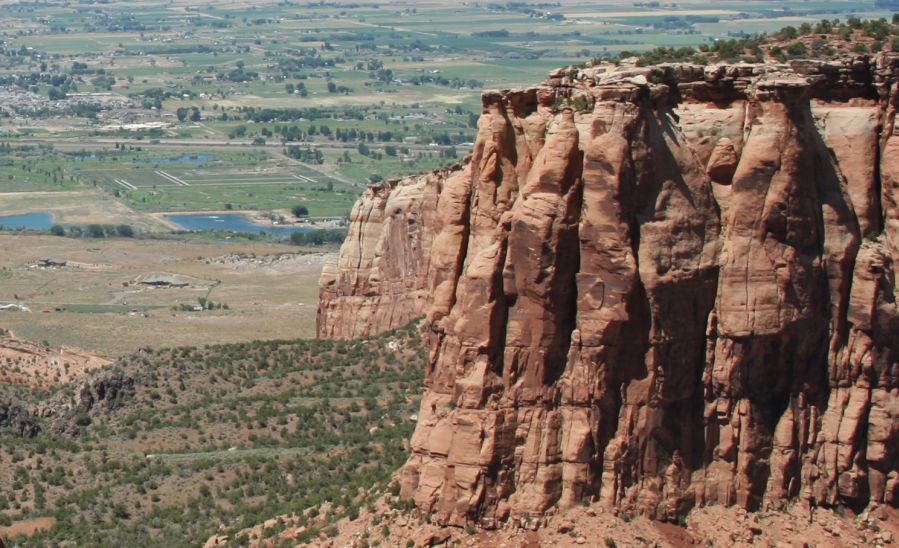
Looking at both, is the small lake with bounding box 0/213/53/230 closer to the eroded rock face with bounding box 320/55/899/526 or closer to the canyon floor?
the canyon floor

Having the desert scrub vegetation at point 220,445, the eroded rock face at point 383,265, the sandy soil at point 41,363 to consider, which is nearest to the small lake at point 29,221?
the sandy soil at point 41,363

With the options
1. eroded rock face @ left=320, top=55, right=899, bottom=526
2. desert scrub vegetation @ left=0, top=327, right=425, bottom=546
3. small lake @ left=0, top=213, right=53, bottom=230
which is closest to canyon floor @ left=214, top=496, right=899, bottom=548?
eroded rock face @ left=320, top=55, right=899, bottom=526

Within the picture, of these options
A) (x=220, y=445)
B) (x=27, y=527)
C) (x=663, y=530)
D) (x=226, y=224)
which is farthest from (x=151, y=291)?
(x=663, y=530)

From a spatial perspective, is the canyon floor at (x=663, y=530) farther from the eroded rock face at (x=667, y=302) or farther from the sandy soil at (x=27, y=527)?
the sandy soil at (x=27, y=527)

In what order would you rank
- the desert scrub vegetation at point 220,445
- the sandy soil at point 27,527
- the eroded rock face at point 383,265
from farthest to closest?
the eroded rock face at point 383,265 → the sandy soil at point 27,527 → the desert scrub vegetation at point 220,445

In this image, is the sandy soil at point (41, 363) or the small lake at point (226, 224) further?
the small lake at point (226, 224)

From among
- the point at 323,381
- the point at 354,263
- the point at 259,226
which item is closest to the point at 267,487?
the point at 323,381
